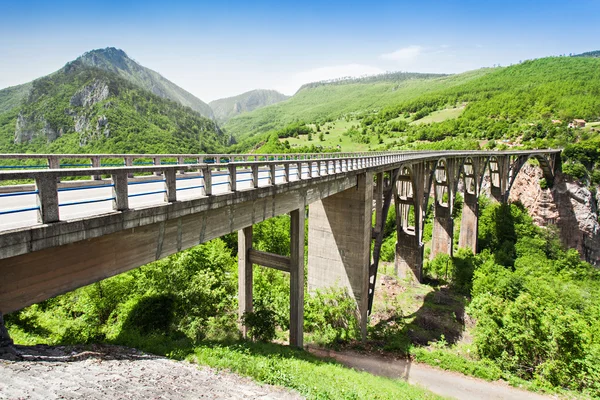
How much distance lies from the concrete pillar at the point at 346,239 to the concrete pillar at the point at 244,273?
6550 mm

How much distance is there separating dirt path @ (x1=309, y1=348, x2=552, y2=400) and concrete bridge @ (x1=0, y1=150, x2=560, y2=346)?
10.1ft

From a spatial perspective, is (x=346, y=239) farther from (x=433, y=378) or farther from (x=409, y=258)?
(x=409, y=258)

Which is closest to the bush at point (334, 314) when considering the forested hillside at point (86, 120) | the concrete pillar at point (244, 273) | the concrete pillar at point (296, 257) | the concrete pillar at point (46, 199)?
the concrete pillar at point (244, 273)

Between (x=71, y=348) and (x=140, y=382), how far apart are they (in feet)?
8.11

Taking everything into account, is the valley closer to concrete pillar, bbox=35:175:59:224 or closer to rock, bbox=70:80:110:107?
concrete pillar, bbox=35:175:59:224

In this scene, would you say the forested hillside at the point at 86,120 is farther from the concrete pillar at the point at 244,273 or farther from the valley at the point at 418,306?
the concrete pillar at the point at 244,273

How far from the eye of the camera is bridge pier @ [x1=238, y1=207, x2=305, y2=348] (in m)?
14.0

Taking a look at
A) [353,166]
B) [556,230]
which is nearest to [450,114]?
[556,230]

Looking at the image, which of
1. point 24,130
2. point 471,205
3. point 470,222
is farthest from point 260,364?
point 24,130

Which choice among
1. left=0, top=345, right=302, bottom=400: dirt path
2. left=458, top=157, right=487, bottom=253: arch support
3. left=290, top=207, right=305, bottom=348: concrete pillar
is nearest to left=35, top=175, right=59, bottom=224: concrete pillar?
left=0, top=345, right=302, bottom=400: dirt path

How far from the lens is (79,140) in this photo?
94.8 metres

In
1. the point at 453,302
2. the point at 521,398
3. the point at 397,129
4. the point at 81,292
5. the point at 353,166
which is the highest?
the point at 397,129

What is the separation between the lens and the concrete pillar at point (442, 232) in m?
37.2

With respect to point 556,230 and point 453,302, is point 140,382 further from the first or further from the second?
point 556,230
